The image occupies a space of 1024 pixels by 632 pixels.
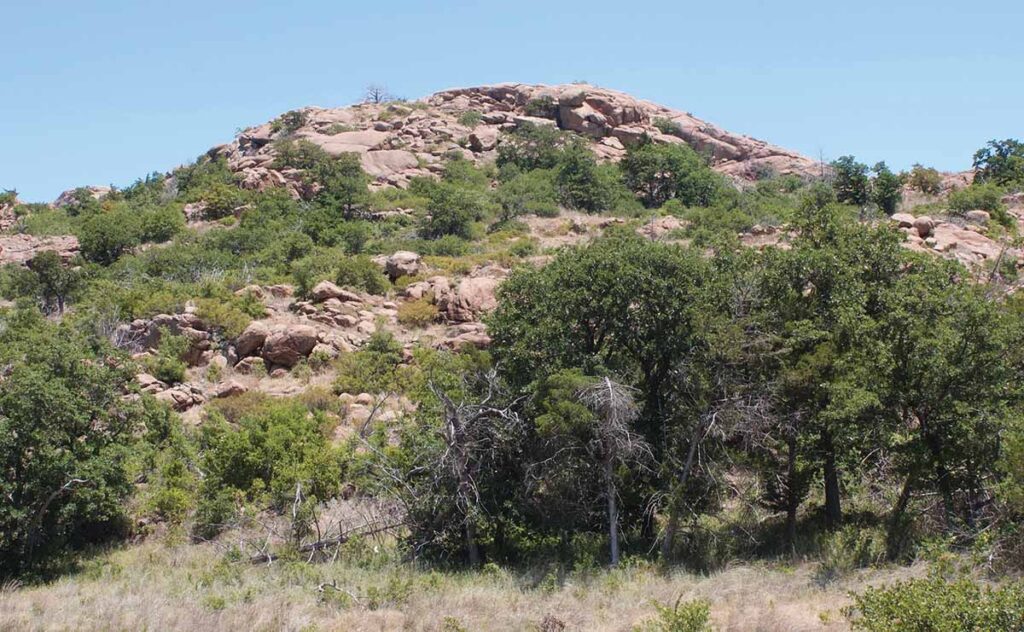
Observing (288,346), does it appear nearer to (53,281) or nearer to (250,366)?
(250,366)

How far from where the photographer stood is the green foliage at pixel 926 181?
47.1 m

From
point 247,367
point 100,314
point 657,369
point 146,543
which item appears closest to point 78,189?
point 100,314

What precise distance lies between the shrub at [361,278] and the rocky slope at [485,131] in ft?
80.7

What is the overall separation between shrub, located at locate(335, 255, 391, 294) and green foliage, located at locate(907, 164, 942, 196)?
32.1 metres

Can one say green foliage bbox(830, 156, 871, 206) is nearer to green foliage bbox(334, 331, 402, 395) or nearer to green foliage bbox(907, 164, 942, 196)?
green foliage bbox(907, 164, 942, 196)

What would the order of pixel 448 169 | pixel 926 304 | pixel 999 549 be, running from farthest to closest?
pixel 448 169 < pixel 926 304 < pixel 999 549

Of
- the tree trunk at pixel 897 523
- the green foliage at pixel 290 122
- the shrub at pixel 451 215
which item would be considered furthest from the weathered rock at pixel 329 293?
the green foliage at pixel 290 122

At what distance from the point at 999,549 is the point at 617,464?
20.1ft

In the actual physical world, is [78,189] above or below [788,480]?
above

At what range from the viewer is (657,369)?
652 inches


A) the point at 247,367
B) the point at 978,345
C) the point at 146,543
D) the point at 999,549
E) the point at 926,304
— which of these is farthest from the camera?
the point at 247,367

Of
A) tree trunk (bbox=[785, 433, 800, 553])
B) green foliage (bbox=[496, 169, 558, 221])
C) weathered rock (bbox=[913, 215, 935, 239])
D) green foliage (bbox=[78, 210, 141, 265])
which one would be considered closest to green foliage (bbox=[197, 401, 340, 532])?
tree trunk (bbox=[785, 433, 800, 553])

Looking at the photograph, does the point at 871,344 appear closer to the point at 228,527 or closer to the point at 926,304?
the point at 926,304

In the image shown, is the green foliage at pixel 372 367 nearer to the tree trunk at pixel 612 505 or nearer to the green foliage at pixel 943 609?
the tree trunk at pixel 612 505
